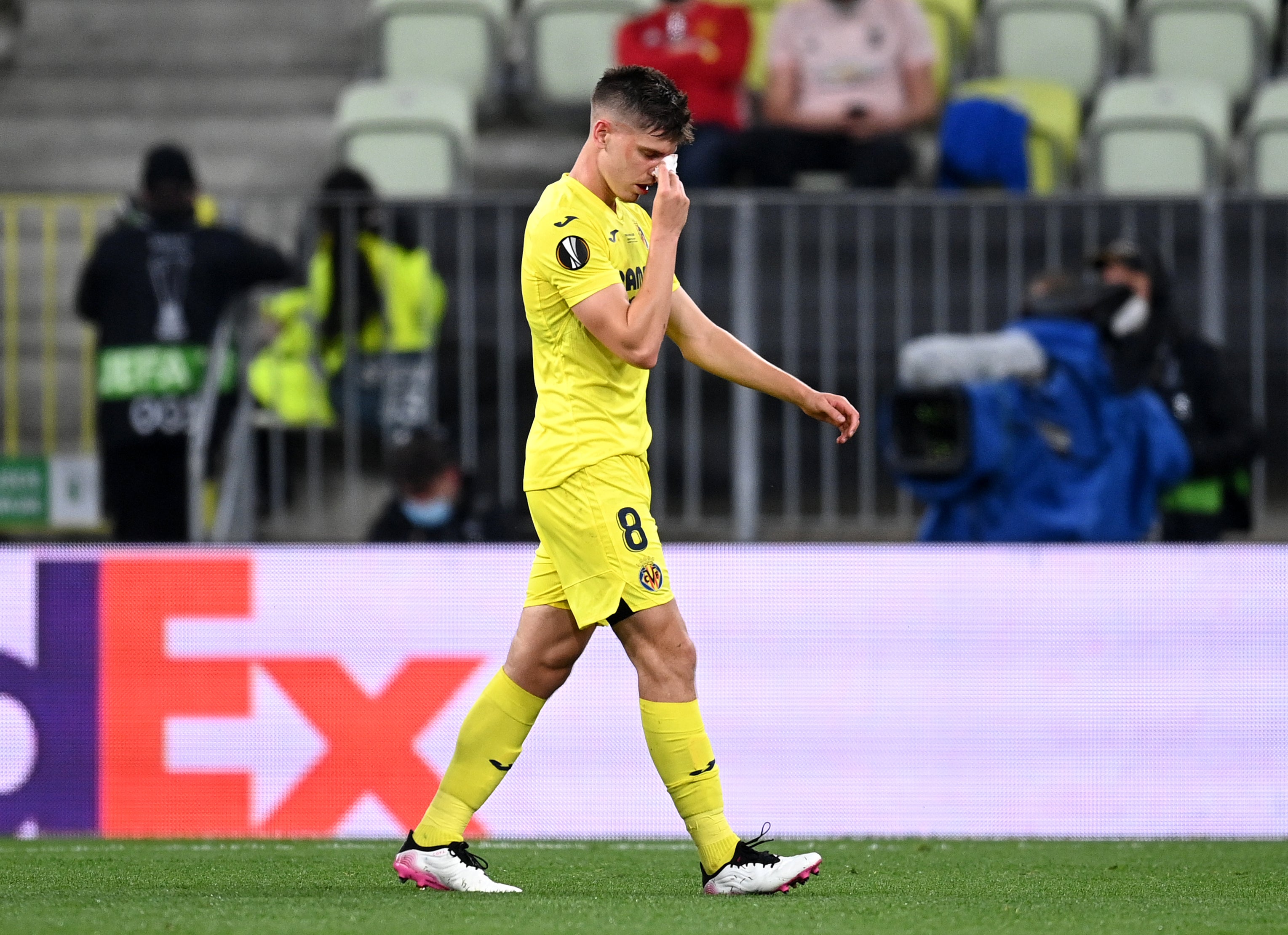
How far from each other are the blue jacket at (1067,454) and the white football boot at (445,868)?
3.58 meters

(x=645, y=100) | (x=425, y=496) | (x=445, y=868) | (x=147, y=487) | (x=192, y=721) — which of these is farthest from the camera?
(x=147, y=487)

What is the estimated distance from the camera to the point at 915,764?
7867mm

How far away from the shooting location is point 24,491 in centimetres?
968

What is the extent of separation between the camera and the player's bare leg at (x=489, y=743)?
17.8 feet

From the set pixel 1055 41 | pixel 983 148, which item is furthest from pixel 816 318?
pixel 1055 41

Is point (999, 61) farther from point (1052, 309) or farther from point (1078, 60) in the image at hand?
point (1052, 309)

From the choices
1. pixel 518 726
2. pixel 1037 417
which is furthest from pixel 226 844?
pixel 1037 417

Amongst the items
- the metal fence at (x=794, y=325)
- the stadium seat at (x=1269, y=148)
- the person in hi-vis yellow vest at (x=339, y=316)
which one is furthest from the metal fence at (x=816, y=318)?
the stadium seat at (x=1269, y=148)

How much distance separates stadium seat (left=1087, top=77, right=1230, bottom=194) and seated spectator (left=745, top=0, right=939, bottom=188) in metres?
0.95

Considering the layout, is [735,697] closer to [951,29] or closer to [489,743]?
[489,743]

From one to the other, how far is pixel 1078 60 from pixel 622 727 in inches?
250

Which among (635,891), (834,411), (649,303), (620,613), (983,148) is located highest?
(983,148)

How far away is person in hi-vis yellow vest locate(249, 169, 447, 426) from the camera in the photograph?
31.3ft

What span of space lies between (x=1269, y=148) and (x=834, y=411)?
673cm
